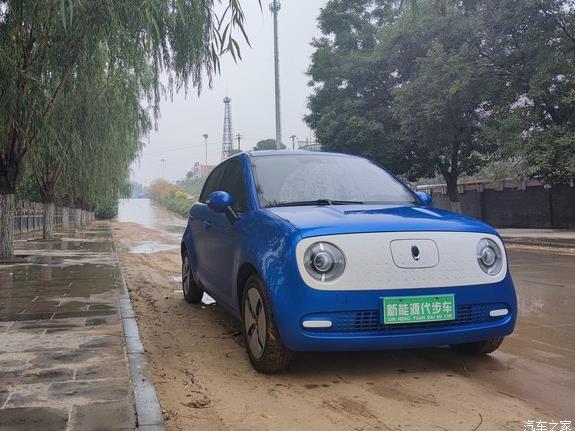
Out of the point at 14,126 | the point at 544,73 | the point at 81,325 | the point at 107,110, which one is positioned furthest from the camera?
the point at 544,73

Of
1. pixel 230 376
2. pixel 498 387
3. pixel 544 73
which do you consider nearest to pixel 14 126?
pixel 230 376

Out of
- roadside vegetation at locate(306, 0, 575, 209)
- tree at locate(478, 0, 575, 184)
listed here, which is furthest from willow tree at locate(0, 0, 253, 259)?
tree at locate(478, 0, 575, 184)

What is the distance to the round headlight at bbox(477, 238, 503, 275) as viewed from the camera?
4.00 metres

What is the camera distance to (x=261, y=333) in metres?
4.05

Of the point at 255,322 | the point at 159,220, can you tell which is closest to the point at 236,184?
the point at 255,322

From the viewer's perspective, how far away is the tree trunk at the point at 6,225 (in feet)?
37.7

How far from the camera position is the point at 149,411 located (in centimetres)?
322

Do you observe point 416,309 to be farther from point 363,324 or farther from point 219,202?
point 219,202

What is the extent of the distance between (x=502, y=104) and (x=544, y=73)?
313cm

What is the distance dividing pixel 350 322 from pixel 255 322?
821 millimetres

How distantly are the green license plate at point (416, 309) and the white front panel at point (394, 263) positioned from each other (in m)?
0.09

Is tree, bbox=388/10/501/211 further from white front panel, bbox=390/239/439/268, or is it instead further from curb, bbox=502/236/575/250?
white front panel, bbox=390/239/439/268

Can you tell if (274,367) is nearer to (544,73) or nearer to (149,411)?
(149,411)

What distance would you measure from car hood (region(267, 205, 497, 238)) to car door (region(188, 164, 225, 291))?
1.50 m
